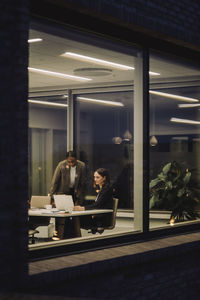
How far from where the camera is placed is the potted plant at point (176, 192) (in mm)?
8953

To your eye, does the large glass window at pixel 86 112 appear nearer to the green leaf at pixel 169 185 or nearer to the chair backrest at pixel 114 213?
the chair backrest at pixel 114 213

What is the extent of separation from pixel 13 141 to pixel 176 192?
4.74 metres

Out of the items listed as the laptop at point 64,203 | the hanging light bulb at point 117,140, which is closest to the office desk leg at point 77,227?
the laptop at point 64,203

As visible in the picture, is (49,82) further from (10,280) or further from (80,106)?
(10,280)

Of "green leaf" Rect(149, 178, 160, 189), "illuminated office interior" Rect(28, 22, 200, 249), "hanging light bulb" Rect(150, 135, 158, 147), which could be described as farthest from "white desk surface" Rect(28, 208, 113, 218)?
"hanging light bulb" Rect(150, 135, 158, 147)

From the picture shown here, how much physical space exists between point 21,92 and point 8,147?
58cm

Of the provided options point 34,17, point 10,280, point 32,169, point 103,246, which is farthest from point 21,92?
point 32,169

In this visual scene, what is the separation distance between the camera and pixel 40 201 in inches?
416

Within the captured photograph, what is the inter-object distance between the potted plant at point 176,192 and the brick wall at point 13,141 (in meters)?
3.55

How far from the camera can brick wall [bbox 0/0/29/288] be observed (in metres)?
5.39

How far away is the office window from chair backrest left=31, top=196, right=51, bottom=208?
2452 mm

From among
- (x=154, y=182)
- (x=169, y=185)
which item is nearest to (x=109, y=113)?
(x=169, y=185)

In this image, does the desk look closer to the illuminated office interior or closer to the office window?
the illuminated office interior

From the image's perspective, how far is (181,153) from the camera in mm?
10039
